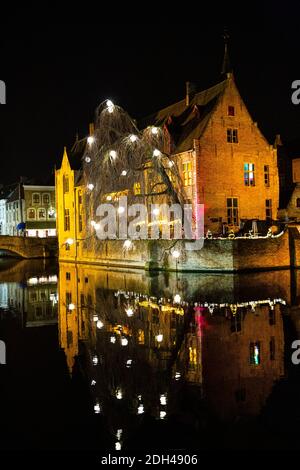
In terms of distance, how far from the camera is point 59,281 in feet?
98.2

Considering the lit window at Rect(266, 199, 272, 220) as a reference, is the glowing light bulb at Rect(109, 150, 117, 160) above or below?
above

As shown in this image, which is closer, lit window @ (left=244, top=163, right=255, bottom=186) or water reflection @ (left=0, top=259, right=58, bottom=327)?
water reflection @ (left=0, top=259, right=58, bottom=327)

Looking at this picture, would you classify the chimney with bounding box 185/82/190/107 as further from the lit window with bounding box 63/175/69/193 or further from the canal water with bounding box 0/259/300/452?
the canal water with bounding box 0/259/300/452

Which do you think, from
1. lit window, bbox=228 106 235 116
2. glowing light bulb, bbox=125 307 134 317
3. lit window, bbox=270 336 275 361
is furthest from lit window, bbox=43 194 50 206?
lit window, bbox=270 336 275 361

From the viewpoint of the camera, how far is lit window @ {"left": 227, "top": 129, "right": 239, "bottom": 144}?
3653cm

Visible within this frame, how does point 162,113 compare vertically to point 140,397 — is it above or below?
above

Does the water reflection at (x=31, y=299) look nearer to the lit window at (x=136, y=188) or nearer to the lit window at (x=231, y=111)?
the lit window at (x=136, y=188)

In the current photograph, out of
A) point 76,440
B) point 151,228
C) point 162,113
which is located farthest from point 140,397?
point 162,113

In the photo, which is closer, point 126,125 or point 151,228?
point 126,125

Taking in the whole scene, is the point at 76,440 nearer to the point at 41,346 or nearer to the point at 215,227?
the point at 41,346

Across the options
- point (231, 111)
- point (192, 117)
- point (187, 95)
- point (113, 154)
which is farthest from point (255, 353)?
point (187, 95)

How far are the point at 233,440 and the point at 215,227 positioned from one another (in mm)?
28730

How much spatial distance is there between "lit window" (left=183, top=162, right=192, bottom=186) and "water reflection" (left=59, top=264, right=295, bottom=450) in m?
14.3

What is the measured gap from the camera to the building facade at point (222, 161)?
3506 centimetres
